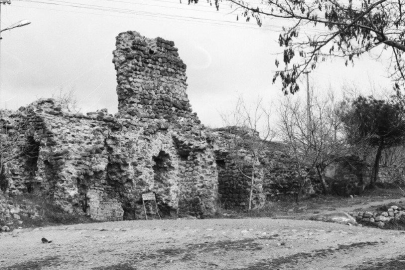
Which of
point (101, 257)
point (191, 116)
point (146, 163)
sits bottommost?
point (101, 257)

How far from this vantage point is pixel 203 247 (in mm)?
8680

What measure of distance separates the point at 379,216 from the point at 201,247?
785 centimetres

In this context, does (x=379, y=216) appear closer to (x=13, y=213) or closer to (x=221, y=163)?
(x=221, y=163)

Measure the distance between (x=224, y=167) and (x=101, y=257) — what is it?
1218 centimetres

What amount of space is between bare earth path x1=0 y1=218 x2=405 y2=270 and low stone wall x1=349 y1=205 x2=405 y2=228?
11.2ft

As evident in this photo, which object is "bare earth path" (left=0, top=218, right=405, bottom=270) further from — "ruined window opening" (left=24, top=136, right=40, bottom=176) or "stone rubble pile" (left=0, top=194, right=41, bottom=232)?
"ruined window opening" (left=24, top=136, right=40, bottom=176)

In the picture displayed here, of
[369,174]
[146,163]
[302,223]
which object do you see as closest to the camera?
[302,223]

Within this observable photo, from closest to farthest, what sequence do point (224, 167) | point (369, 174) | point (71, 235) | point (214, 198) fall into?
point (71, 235) → point (214, 198) → point (224, 167) → point (369, 174)

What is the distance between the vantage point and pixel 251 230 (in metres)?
10.6

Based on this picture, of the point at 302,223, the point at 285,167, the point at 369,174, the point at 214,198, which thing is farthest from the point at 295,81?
the point at 369,174

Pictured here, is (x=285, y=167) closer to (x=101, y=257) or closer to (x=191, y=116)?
(x=191, y=116)

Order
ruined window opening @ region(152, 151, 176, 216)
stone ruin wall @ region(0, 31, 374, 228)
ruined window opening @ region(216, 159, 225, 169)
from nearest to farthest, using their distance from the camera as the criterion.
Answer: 1. stone ruin wall @ region(0, 31, 374, 228)
2. ruined window opening @ region(152, 151, 176, 216)
3. ruined window opening @ region(216, 159, 225, 169)

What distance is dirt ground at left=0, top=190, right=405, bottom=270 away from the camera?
24.3ft

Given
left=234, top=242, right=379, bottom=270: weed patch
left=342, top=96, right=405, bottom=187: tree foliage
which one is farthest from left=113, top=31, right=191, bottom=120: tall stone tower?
left=342, top=96, right=405, bottom=187: tree foliage
